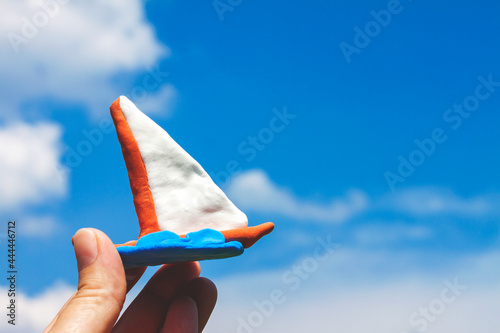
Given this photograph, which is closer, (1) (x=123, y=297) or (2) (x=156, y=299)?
(1) (x=123, y=297)

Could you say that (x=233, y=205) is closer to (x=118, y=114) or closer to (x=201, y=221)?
(x=201, y=221)

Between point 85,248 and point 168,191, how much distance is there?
→ 0.77 m

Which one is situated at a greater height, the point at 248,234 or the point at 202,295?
the point at 248,234

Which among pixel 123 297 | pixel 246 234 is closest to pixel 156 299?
pixel 123 297

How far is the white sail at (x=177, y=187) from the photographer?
328cm

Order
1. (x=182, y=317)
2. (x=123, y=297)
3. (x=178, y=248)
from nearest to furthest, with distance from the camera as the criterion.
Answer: (x=178, y=248)
(x=123, y=297)
(x=182, y=317)

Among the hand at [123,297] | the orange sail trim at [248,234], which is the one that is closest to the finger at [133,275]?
A: the hand at [123,297]

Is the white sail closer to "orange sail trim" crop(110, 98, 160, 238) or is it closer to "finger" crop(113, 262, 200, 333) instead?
"orange sail trim" crop(110, 98, 160, 238)

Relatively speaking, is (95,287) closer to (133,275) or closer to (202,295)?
(133,275)

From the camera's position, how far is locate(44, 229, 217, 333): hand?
275 centimetres

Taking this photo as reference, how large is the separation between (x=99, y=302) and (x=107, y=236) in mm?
454

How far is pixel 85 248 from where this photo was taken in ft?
9.50

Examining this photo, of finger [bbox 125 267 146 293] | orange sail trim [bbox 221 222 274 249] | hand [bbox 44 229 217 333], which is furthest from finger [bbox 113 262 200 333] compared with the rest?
orange sail trim [bbox 221 222 274 249]

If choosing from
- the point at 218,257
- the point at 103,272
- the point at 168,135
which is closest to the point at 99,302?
the point at 103,272
